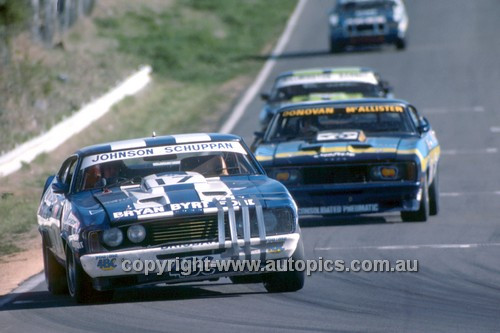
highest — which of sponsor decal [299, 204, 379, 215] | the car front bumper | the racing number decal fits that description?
the racing number decal

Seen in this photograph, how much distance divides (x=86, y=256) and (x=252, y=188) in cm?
140

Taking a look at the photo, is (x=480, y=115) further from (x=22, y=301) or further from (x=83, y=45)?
(x=22, y=301)

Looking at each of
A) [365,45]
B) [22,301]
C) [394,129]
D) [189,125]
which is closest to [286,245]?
[22,301]

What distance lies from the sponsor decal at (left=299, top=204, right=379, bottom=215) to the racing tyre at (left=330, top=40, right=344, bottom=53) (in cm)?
2235

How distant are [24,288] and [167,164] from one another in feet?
5.32

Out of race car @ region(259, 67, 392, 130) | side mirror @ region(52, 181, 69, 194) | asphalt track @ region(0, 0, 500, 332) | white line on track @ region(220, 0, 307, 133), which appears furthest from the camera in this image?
white line on track @ region(220, 0, 307, 133)

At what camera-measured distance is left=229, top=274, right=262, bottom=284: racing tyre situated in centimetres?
1049

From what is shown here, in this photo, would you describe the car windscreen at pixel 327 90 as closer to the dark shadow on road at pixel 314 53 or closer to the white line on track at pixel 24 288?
the white line on track at pixel 24 288

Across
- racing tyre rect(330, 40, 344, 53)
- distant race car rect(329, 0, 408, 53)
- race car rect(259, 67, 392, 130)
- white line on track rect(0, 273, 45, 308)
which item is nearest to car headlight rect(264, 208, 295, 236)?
white line on track rect(0, 273, 45, 308)

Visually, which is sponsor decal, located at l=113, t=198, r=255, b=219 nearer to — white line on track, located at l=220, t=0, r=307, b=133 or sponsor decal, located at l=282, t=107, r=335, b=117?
sponsor decal, located at l=282, t=107, r=335, b=117

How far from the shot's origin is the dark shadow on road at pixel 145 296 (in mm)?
10337

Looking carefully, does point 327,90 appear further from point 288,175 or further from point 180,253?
point 180,253

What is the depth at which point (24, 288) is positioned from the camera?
11.6 m

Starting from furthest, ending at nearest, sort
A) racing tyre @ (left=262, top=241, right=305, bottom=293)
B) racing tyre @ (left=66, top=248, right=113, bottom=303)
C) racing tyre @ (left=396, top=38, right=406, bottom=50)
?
racing tyre @ (left=396, top=38, right=406, bottom=50), racing tyre @ (left=262, top=241, right=305, bottom=293), racing tyre @ (left=66, top=248, right=113, bottom=303)
